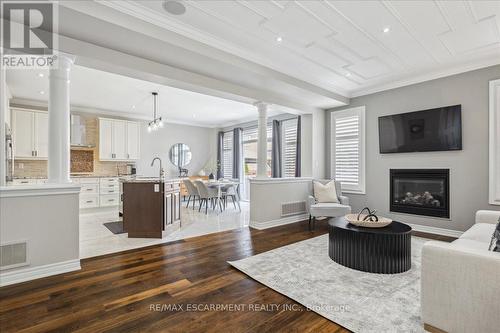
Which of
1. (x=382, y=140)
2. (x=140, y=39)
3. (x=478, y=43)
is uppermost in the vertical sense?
(x=478, y=43)

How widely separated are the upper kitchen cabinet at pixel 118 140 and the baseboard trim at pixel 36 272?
485cm

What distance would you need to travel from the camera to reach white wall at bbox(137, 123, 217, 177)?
8109 mm

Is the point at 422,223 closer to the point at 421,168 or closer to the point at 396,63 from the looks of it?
the point at 421,168

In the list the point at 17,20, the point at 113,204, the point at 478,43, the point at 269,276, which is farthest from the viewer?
the point at 113,204

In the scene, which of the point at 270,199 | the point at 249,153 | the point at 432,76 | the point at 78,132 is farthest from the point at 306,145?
the point at 78,132

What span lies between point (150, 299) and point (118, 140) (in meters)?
6.18

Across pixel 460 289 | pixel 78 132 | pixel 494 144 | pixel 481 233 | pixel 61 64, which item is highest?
pixel 61 64

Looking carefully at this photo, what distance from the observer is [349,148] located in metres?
5.66

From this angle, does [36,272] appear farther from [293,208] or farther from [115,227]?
[293,208]

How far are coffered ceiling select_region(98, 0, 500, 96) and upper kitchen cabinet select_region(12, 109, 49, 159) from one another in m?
5.25

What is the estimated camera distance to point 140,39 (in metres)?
2.86

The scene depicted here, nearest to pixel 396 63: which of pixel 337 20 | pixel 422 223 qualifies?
pixel 337 20

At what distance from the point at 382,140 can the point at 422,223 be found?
175cm

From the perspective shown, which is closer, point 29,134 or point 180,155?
point 29,134
